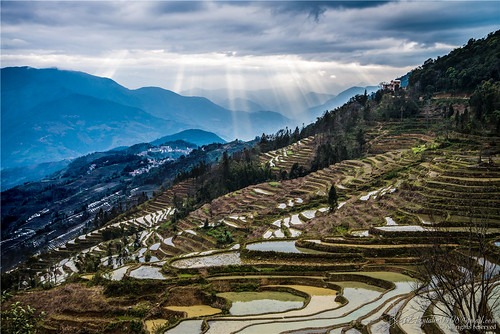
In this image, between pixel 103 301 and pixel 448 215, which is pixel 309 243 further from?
pixel 103 301

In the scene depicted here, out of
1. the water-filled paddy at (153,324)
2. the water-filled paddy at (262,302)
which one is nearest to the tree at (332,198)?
the water-filled paddy at (262,302)

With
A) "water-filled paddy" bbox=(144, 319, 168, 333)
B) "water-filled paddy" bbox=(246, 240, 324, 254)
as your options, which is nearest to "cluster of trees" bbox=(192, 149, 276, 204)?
"water-filled paddy" bbox=(246, 240, 324, 254)

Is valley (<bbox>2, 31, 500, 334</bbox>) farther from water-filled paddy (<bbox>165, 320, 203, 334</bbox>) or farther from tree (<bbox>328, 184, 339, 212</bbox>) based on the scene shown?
tree (<bbox>328, 184, 339, 212</bbox>)

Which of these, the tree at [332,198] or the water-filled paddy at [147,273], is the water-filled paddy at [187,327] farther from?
the tree at [332,198]

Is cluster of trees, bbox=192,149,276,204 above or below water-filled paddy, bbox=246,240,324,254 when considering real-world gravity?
below

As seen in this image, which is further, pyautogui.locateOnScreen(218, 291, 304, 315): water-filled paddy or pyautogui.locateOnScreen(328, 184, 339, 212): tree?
pyautogui.locateOnScreen(328, 184, 339, 212): tree

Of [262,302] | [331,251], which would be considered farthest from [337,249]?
[262,302]

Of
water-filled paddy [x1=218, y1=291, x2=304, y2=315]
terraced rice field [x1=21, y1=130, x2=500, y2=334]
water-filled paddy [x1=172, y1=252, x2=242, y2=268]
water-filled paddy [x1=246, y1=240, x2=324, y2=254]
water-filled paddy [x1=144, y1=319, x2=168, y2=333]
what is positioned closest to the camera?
terraced rice field [x1=21, y1=130, x2=500, y2=334]

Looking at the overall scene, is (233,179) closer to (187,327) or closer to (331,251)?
(331,251)
